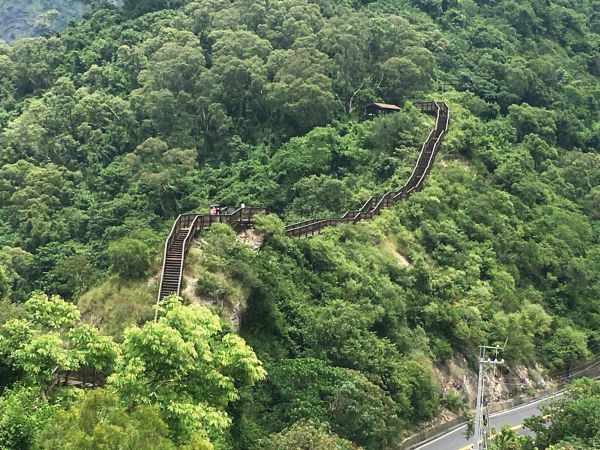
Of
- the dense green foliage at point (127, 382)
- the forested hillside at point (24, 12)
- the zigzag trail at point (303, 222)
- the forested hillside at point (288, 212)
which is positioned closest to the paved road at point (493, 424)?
the forested hillside at point (288, 212)

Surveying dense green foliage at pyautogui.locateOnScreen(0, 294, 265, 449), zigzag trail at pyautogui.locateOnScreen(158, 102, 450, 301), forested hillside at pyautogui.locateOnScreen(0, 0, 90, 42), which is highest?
dense green foliage at pyautogui.locateOnScreen(0, 294, 265, 449)

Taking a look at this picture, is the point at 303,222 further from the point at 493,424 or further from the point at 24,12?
the point at 24,12

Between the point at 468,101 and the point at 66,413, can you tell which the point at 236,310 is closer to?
the point at 66,413

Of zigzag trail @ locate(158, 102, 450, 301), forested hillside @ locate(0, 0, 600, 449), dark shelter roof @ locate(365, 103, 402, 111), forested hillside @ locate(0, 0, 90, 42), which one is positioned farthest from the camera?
forested hillside @ locate(0, 0, 90, 42)

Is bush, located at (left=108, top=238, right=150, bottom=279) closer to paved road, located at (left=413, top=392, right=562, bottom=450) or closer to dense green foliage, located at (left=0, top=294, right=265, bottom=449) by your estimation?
dense green foliage, located at (left=0, top=294, right=265, bottom=449)

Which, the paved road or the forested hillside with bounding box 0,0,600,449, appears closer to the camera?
the forested hillside with bounding box 0,0,600,449

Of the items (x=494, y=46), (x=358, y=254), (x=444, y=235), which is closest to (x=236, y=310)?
(x=358, y=254)

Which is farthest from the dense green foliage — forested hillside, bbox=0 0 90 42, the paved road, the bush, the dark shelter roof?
forested hillside, bbox=0 0 90 42
